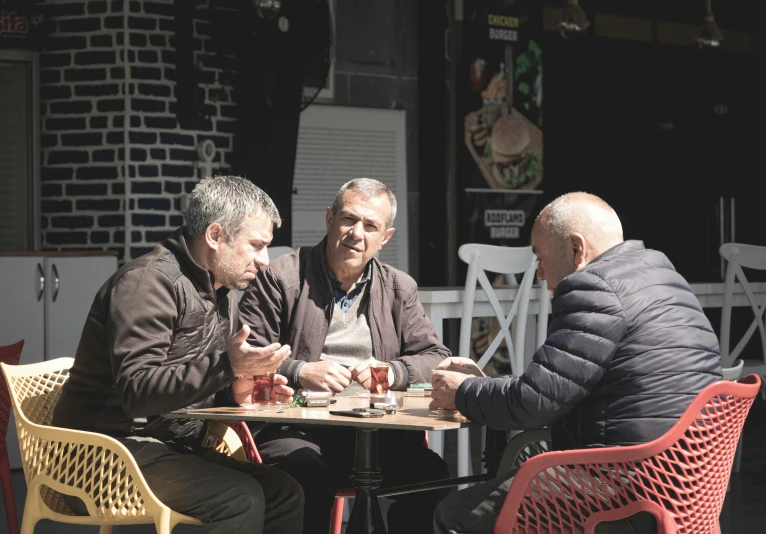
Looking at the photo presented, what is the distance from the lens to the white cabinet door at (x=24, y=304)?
19.0ft

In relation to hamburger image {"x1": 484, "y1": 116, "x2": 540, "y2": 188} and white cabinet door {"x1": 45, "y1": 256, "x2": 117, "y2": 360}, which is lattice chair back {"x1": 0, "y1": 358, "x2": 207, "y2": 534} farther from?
hamburger image {"x1": 484, "y1": 116, "x2": 540, "y2": 188}

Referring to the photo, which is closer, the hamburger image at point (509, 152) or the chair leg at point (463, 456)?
the chair leg at point (463, 456)

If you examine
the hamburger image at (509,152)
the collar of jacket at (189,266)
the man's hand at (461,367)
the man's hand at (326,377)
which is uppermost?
the hamburger image at (509,152)

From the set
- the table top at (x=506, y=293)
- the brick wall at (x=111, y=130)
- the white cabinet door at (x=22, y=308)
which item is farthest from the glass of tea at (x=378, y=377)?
the brick wall at (x=111, y=130)

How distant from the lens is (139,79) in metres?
6.73

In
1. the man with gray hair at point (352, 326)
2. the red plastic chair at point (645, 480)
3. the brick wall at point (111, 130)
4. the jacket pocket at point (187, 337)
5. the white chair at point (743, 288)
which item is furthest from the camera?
the brick wall at point (111, 130)

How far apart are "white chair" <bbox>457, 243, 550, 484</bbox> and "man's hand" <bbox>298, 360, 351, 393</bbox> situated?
1.61 meters

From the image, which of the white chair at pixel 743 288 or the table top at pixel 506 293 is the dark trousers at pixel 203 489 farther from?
the white chair at pixel 743 288

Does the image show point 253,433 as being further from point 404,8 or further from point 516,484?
point 404,8

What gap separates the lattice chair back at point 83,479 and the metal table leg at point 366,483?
428mm

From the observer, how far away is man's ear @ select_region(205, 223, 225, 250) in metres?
3.06

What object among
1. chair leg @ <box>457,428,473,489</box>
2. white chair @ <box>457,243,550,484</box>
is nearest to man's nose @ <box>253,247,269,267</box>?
white chair @ <box>457,243,550,484</box>

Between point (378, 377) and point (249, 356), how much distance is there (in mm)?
616

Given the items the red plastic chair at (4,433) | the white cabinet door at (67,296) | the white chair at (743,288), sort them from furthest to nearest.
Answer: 1. the white cabinet door at (67,296)
2. the white chair at (743,288)
3. the red plastic chair at (4,433)
